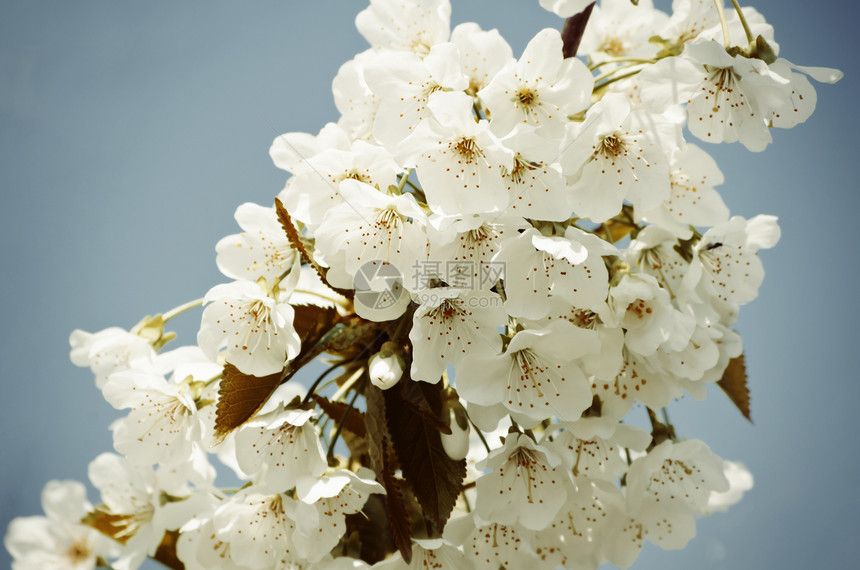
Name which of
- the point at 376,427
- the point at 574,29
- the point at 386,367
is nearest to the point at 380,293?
the point at 386,367

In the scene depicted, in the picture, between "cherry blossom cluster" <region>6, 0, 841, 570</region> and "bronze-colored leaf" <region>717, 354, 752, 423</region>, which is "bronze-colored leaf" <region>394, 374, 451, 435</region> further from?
"bronze-colored leaf" <region>717, 354, 752, 423</region>

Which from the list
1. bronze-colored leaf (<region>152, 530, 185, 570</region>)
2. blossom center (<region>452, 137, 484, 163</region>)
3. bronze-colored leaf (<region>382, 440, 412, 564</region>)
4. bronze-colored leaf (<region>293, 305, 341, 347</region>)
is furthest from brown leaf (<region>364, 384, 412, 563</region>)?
bronze-colored leaf (<region>152, 530, 185, 570</region>)

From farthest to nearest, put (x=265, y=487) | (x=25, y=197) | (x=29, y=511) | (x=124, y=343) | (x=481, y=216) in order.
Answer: (x=25, y=197) < (x=29, y=511) < (x=124, y=343) < (x=265, y=487) < (x=481, y=216)

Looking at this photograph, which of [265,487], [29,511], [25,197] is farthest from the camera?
[25,197]

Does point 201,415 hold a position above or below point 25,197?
below

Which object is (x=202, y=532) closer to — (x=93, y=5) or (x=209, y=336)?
(x=209, y=336)

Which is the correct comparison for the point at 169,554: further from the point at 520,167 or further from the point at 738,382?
the point at 738,382

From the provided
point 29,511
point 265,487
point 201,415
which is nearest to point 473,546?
point 265,487
